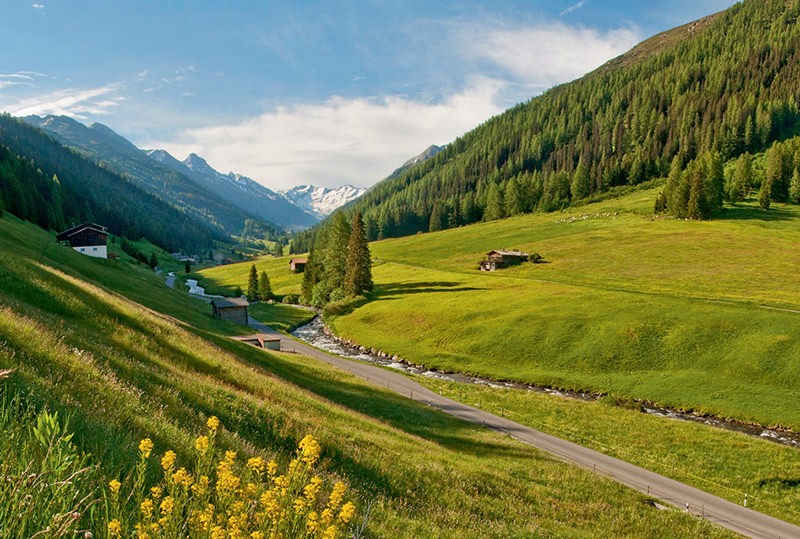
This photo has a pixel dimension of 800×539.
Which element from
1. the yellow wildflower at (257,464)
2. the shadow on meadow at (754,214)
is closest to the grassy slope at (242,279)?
the yellow wildflower at (257,464)

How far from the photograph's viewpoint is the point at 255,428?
1448 cm

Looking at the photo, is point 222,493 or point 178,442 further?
point 178,442

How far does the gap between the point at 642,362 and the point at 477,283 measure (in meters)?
45.7

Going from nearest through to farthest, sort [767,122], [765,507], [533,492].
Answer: [533,492] → [765,507] → [767,122]

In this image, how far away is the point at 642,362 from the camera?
5925 centimetres

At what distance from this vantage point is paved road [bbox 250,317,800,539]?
1074 inches

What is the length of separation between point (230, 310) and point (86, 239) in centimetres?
3806

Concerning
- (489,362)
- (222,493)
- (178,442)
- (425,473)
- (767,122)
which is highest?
(767,122)

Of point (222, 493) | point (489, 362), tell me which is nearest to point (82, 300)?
point (222, 493)

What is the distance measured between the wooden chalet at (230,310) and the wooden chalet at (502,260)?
62.9 meters

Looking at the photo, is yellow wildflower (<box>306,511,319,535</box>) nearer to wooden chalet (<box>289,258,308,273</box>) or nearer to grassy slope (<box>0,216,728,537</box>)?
grassy slope (<box>0,216,728,537</box>)

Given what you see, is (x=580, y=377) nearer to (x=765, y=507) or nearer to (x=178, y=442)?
(x=765, y=507)

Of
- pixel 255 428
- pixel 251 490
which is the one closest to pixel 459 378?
pixel 255 428

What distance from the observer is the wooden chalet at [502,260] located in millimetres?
117812
